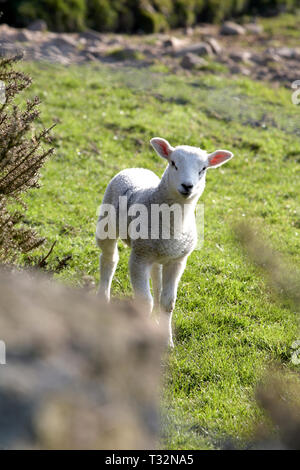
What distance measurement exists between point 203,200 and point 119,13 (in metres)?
12.6

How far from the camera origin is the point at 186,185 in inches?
173

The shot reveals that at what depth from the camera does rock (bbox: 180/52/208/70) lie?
15.1 metres

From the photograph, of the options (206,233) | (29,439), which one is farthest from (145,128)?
(29,439)

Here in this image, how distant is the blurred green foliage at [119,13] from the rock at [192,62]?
4.57m

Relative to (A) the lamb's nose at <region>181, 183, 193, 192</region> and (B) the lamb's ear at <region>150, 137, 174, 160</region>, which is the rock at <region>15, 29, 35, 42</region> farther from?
(A) the lamb's nose at <region>181, 183, 193, 192</region>

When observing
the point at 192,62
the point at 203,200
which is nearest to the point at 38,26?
the point at 192,62

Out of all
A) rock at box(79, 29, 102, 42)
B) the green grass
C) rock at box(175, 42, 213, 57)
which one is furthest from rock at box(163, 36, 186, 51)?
the green grass

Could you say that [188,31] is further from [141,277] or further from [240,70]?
[141,277]

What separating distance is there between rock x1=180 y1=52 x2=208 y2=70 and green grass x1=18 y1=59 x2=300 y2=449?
36.6 inches

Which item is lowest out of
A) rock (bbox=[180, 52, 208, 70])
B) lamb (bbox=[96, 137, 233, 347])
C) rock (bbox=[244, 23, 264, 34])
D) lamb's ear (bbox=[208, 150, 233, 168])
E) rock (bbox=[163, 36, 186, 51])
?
lamb (bbox=[96, 137, 233, 347])

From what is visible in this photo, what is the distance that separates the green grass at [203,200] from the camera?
4320 millimetres

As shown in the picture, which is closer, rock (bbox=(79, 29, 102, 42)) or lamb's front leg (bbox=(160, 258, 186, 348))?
lamb's front leg (bbox=(160, 258, 186, 348))

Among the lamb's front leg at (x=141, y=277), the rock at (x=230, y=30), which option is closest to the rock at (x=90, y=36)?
the rock at (x=230, y=30)
